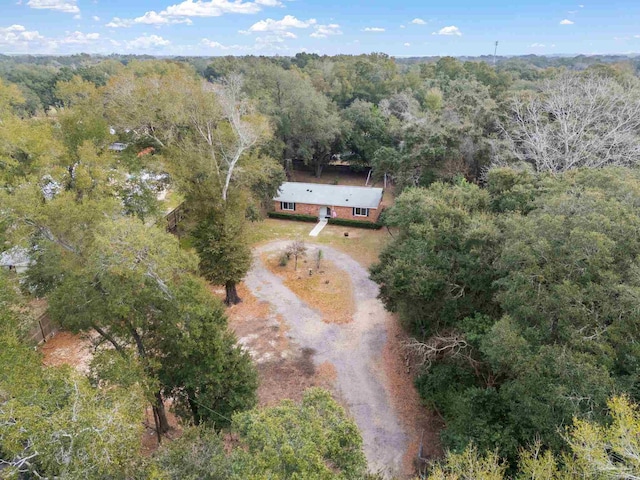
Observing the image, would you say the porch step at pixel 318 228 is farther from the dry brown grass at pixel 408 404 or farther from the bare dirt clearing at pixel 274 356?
the dry brown grass at pixel 408 404

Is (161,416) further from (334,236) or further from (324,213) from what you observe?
(324,213)

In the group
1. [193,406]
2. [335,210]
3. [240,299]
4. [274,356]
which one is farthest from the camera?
[335,210]

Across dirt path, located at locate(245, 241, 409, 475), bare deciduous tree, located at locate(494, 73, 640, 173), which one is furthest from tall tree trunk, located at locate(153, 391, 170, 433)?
bare deciduous tree, located at locate(494, 73, 640, 173)

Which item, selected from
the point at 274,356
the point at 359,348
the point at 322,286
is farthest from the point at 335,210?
the point at 274,356

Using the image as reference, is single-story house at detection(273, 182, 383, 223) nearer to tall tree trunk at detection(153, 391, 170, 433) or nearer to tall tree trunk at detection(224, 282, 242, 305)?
tall tree trunk at detection(224, 282, 242, 305)

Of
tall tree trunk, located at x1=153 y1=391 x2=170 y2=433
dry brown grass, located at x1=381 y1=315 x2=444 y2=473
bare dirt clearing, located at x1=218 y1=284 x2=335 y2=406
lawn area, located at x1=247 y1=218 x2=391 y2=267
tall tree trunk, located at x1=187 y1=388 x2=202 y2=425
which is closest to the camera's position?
tall tree trunk, located at x1=187 y1=388 x2=202 y2=425

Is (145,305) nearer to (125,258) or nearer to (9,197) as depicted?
(125,258)
